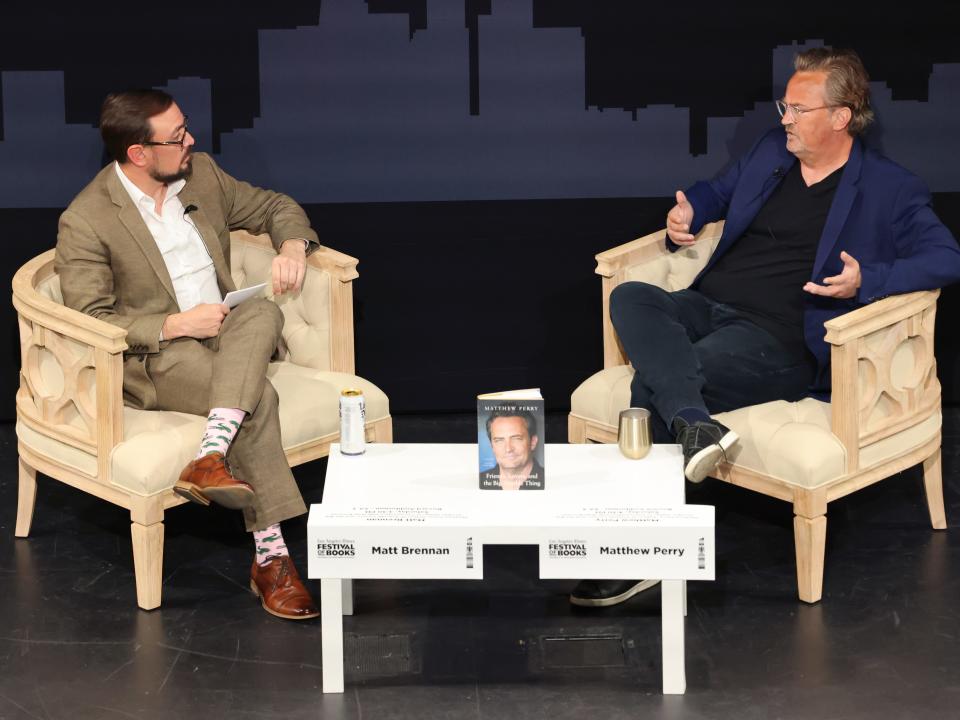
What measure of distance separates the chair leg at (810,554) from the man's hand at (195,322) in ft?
5.73

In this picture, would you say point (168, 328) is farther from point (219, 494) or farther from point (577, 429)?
point (577, 429)

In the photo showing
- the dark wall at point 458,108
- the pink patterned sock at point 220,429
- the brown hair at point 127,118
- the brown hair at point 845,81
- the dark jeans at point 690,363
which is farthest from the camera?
the dark wall at point 458,108

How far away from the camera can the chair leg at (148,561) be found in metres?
4.13

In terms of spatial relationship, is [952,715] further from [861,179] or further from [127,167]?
[127,167]

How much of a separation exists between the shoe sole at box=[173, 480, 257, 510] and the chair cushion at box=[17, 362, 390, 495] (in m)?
0.14

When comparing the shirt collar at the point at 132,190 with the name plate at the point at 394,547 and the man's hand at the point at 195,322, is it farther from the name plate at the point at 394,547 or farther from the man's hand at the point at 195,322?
the name plate at the point at 394,547

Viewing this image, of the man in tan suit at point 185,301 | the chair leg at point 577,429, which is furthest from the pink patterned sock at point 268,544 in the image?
the chair leg at point 577,429

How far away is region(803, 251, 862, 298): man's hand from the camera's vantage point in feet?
14.3

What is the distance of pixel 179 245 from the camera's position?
4605mm

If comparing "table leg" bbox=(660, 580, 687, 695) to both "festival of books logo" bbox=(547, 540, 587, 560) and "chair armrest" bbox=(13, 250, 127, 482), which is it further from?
"chair armrest" bbox=(13, 250, 127, 482)

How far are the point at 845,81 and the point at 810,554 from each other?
1.46m

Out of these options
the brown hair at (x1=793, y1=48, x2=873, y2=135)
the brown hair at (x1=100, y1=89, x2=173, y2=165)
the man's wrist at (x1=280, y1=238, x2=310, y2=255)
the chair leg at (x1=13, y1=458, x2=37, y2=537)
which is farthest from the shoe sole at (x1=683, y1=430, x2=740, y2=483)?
the chair leg at (x1=13, y1=458, x2=37, y2=537)

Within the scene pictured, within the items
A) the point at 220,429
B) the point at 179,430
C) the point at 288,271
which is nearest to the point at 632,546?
the point at 220,429

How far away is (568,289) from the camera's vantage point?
5746 mm
